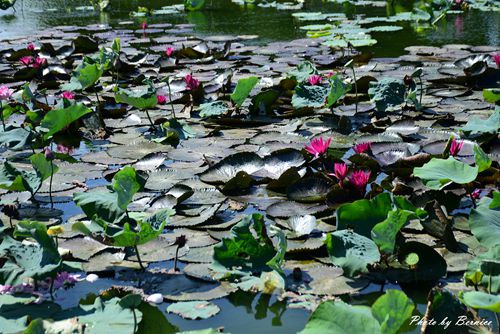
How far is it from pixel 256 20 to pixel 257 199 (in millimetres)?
5722

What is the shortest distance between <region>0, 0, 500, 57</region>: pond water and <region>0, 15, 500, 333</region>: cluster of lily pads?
160 centimetres

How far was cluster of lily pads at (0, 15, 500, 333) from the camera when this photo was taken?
2.01m

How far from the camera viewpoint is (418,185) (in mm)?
2801

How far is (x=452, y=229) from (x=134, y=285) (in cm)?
105

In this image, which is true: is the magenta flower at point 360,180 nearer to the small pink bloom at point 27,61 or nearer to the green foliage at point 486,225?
the green foliage at point 486,225

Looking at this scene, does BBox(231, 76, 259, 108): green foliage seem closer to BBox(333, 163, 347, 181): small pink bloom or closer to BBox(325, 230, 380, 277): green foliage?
BBox(333, 163, 347, 181): small pink bloom

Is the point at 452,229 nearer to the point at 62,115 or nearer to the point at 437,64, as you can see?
the point at 62,115

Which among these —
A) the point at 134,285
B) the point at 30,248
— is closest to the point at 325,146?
the point at 134,285

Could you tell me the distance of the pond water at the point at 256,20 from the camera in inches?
256

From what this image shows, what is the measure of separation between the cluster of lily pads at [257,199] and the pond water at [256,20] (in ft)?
5.26

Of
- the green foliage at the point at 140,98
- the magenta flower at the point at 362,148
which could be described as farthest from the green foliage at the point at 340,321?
the green foliage at the point at 140,98

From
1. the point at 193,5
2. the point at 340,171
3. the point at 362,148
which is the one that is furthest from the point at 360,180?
the point at 193,5

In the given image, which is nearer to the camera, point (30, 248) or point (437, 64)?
point (30, 248)

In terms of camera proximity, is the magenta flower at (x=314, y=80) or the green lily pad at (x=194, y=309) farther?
the magenta flower at (x=314, y=80)
